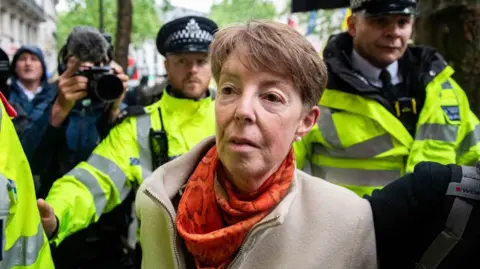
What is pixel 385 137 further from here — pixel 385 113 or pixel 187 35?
pixel 187 35

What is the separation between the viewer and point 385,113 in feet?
9.41

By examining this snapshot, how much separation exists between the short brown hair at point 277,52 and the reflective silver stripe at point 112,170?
3.51 ft

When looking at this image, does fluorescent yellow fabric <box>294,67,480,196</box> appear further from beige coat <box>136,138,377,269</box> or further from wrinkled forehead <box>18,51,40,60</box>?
wrinkled forehead <box>18,51,40,60</box>

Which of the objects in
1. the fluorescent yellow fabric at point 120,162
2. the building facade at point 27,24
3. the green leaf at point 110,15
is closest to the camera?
the fluorescent yellow fabric at point 120,162

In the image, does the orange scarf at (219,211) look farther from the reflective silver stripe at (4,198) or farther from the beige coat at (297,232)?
the reflective silver stripe at (4,198)

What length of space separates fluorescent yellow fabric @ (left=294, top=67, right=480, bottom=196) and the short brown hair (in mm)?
996

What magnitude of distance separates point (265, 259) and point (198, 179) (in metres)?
0.37

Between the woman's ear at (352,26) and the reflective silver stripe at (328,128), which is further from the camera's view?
the woman's ear at (352,26)

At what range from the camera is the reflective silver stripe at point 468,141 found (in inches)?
113

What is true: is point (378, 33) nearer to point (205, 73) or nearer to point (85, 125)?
point (205, 73)

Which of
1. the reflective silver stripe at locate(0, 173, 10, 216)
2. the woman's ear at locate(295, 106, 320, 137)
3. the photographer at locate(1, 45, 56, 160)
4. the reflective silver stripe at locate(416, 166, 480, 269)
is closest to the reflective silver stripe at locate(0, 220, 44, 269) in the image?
the reflective silver stripe at locate(0, 173, 10, 216)

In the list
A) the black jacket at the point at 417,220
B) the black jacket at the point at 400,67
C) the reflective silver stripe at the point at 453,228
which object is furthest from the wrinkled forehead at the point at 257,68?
the black jacket at the point at 400,67

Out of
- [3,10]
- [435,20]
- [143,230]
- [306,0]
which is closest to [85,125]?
[143,230]

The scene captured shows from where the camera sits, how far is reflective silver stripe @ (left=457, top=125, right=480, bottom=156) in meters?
2.86
